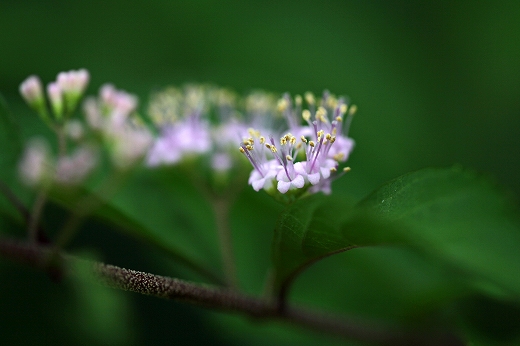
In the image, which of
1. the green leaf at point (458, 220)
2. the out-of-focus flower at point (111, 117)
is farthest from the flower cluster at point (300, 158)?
the out-of-focus flower at point (111, 117)

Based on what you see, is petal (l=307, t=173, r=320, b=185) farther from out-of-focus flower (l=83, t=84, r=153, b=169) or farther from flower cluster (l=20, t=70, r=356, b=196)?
out-of-focus flower (l=83, t=84, r=153, b=169)

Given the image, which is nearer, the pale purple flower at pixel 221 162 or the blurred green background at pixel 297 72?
the pale purple flower at pixel 221 162

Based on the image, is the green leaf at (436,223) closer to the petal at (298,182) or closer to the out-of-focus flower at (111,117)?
the petal at (298,182)

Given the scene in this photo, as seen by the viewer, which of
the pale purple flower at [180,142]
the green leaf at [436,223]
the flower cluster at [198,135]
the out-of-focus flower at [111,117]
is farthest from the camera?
the pale purple flower at [180,142]

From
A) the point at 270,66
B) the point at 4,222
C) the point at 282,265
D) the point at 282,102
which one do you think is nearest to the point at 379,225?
the point at 282,265

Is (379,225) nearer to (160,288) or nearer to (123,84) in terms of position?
(160,288)

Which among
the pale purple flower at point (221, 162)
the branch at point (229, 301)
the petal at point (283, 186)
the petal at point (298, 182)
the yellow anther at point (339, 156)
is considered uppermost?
the yellow anther at point (339, 156)
